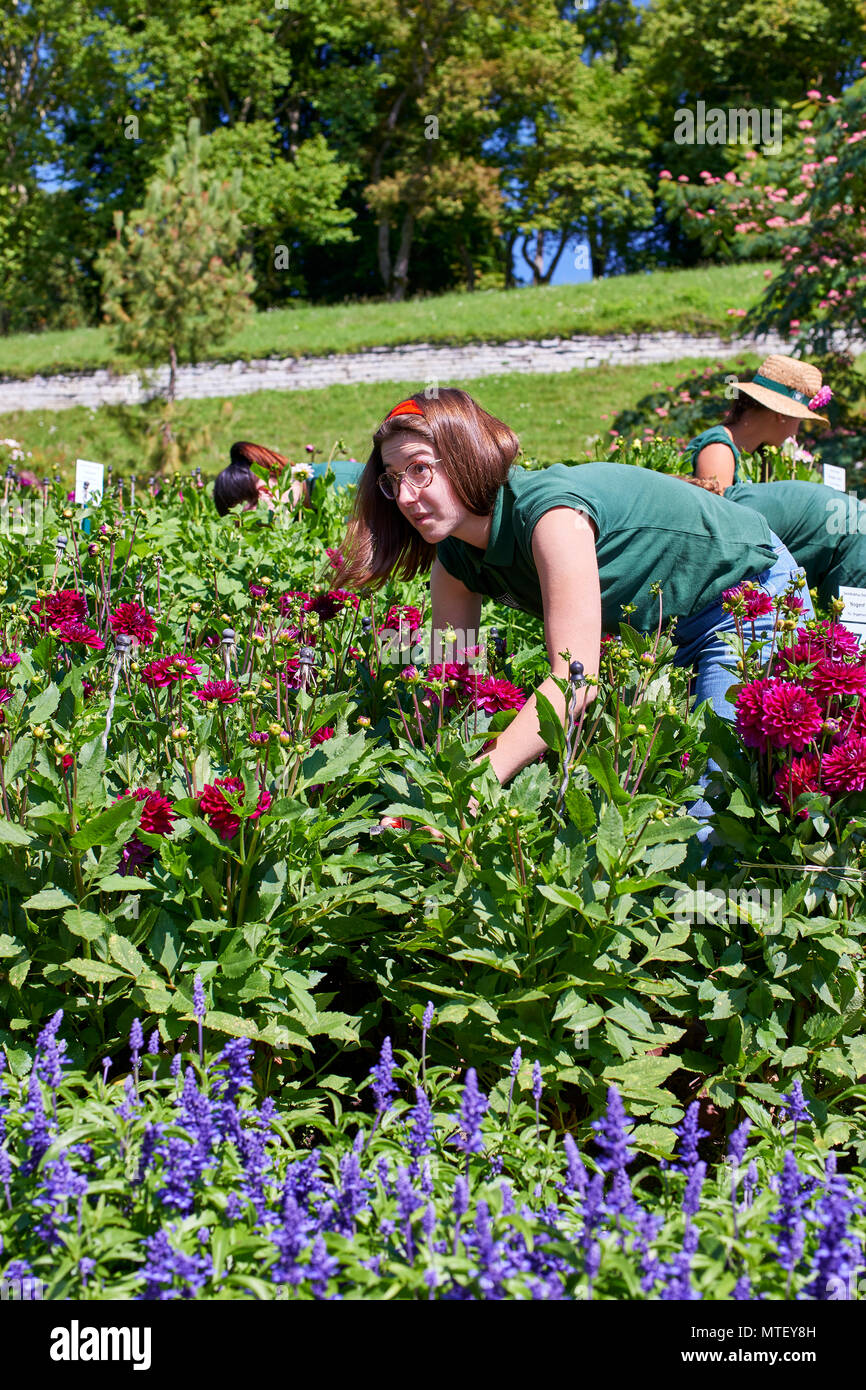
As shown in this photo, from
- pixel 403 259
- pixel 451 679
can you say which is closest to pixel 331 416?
pixel 451 679

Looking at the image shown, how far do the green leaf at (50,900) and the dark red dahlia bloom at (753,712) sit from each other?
1.33 m

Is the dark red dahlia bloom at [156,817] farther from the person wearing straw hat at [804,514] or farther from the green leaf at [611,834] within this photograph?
the person wearing straw hat at [804,514]

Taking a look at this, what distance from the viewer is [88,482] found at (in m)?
5.08

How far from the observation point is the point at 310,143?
3509 centimetres

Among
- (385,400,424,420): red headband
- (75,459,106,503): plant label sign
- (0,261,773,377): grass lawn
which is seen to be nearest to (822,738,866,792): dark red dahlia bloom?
(385,400,424,420): red headband

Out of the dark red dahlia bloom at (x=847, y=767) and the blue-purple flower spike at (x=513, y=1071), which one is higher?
the dark red dahlia bloom at (x=847, y=767)

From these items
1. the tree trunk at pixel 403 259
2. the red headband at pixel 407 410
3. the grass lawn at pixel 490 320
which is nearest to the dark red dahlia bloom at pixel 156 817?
the red headband at pixel 407 410

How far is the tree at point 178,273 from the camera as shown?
1524cm

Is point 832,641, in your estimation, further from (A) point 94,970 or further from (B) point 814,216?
(B) point 814,216

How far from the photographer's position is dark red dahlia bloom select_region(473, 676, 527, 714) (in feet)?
7.93

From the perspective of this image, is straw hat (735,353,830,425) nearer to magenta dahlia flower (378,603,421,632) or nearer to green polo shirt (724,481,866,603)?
green polo shirt (724,481,866,603)
